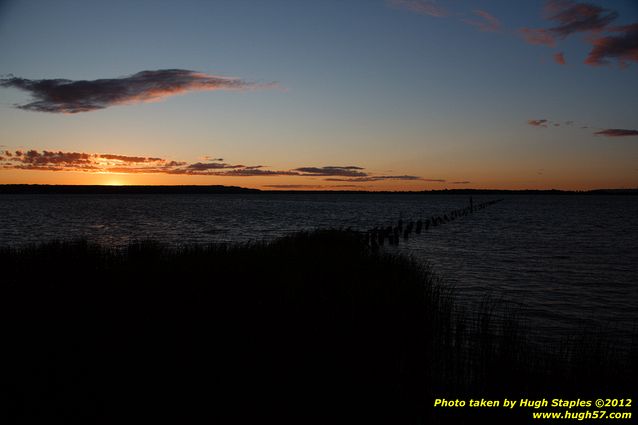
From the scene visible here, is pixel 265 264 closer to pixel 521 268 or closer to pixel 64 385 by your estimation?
pixel 64 385

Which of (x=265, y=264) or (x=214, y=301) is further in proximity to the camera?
(x=265, y=264)

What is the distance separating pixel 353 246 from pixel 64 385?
16.6 m

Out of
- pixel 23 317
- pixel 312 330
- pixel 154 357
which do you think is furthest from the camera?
pixel 23 317

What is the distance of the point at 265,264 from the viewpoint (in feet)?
47.6

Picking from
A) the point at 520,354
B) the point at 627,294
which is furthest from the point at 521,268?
the point at 520,354

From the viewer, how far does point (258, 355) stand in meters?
8.37

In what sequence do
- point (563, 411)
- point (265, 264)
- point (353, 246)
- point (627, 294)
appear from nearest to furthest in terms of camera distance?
point (563, 411)
point (265, 264)
point (627, 294)
point (353, 246)

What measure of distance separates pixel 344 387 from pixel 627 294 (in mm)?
14988

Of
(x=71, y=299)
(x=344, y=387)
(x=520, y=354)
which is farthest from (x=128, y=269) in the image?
(x=520, y=354)

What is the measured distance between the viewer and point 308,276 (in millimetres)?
13570

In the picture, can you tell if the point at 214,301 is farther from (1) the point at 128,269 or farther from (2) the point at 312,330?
(1) the point at 128,269

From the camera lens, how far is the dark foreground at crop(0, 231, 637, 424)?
6.96 metres

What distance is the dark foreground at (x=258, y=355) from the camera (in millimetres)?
6961

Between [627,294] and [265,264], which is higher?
[265,264]
